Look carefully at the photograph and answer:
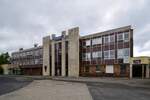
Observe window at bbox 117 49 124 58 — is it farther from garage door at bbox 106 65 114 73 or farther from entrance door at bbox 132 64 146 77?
entrance door at bbox 132 64 146 77

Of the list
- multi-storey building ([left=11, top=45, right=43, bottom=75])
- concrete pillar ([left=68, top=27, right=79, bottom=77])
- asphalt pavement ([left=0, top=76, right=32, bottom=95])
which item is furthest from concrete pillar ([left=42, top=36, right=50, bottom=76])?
asphalt pavement ([left=0, top=76, right=32, bottom=95])

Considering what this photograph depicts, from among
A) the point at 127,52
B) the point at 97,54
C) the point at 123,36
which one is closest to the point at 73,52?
the point at 97,54

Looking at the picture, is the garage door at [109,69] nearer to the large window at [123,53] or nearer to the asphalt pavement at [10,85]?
the large window at [123,53]

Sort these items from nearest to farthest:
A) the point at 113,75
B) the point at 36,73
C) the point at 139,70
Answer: the point at 139,70
the point at 113,75
the point at 36,73

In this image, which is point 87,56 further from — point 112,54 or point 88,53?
point 112,54

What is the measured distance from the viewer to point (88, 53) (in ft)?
187

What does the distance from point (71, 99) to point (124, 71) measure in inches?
1370

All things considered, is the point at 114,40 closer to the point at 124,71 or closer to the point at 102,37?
A: the point at 102,37

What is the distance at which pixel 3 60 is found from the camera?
406 feet

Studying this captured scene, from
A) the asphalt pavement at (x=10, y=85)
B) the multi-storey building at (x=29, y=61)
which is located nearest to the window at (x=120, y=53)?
the asphalt pavement at (x=10, y=85)

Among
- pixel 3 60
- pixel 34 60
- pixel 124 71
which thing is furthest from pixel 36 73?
pixel 3 60

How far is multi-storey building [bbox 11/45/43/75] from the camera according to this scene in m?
76.8

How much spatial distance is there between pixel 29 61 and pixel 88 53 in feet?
108

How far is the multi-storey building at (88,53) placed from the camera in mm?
47625
